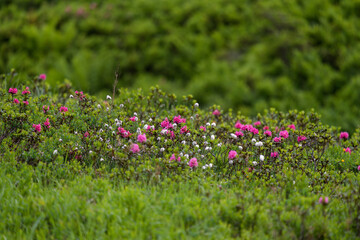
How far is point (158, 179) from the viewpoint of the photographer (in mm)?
3721

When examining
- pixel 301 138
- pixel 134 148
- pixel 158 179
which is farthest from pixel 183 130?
pixel 301 138

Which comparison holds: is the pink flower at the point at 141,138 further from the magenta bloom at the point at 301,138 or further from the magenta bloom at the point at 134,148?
the magenta bloom at the point at 301,138

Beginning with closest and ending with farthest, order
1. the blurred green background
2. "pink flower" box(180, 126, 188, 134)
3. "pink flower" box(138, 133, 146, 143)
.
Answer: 1. "pink flower" box(138, 133, 146, 143)
2. "pink flower" box(180, 126, 188, 134)
3. the blurred green background

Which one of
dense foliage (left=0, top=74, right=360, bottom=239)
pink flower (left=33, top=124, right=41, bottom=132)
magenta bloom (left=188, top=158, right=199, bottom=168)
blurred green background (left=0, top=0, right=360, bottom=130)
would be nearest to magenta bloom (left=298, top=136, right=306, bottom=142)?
dense foliage (left=0, top=74, right=360, bottom=239)

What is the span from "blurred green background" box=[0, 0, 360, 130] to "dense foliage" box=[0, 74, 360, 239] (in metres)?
4.58

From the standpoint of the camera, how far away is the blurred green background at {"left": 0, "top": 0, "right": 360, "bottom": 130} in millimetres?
9922

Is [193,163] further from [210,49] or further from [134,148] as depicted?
[210,49]

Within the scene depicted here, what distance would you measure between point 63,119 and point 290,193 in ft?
9.03

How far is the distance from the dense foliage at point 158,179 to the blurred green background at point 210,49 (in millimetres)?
4578

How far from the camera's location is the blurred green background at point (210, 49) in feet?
32.6

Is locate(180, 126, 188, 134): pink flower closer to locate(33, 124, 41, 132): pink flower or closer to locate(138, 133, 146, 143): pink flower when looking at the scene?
locate(138, 133, 146, 143): pink flower

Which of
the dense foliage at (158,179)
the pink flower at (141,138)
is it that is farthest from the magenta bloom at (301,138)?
the pink flower at (141,138)

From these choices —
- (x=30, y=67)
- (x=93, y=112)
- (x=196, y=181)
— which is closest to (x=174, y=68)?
(x=30, y=67)

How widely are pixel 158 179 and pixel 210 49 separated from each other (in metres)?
8.19
